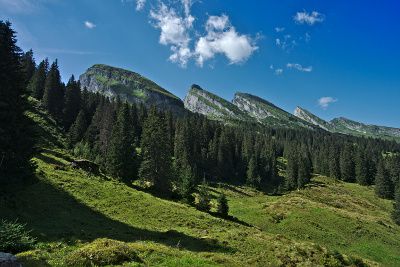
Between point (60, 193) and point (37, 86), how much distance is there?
76.4 meters

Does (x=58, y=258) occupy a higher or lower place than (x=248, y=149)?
lower

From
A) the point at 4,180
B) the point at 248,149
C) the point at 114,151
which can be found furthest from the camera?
the point at 248,149

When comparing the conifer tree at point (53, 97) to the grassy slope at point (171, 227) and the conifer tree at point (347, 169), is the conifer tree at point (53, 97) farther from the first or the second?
the conifer tree at point (347, 169)

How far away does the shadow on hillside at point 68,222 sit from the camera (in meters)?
33.6

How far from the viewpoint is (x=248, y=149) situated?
6442 inches

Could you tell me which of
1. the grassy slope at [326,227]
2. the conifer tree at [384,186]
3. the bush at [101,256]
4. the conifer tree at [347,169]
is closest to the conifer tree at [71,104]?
the grassy slope at [326,227]

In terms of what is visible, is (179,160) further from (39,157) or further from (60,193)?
(60,193)

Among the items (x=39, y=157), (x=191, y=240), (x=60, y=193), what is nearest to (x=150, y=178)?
(x=39, y=157)

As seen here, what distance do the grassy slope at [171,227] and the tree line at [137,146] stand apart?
7.43m

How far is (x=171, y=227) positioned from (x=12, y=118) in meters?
22.2

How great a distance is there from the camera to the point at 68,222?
38062 millimetres

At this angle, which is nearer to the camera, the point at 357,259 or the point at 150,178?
the point at 357,259

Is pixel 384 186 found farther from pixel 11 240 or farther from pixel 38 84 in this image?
pixel 11 240

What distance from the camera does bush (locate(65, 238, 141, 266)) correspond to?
18.6 m
